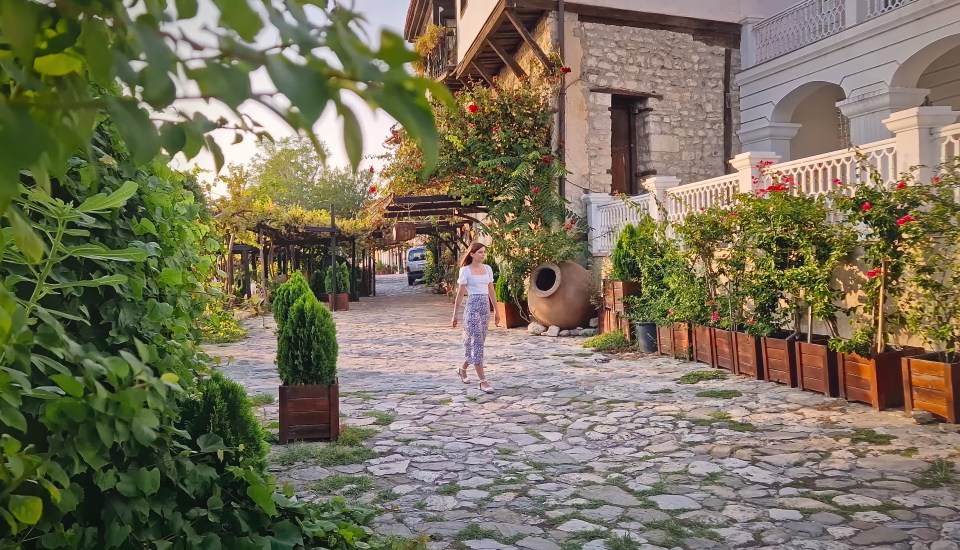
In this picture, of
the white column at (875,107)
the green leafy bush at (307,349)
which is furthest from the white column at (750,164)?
the green leafy bush at (307,349)

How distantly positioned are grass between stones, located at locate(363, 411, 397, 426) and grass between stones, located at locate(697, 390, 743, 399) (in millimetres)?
2916

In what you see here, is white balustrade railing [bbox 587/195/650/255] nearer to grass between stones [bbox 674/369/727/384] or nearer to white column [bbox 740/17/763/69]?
grass between stones [bbox 674/369/727/384]

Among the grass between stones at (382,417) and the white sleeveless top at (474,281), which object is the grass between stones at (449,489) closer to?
the grass between stones at (382,417)

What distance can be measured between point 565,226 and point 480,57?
200 inches

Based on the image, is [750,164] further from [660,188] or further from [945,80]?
[945,80]

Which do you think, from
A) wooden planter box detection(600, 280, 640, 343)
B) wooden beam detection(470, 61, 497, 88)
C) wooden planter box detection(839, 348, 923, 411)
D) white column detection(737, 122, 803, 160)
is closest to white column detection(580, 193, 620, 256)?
wooden planter box detection(600, 280, 640, 343)

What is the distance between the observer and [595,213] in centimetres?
1236

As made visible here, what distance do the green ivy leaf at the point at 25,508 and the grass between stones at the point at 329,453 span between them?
3458 mm

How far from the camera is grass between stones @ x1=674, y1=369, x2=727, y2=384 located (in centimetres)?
743

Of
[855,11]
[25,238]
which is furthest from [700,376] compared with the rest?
[25,238]

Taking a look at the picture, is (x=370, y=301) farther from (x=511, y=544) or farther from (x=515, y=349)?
(x=511, y=544)

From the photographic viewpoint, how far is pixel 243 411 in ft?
10.3

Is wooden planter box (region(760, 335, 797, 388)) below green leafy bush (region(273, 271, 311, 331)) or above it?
below

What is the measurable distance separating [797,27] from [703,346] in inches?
286
